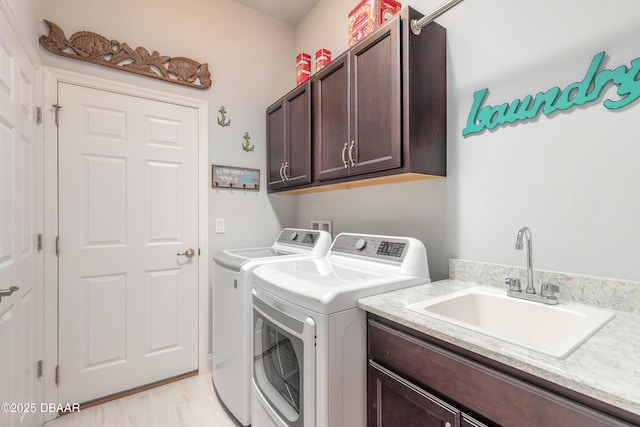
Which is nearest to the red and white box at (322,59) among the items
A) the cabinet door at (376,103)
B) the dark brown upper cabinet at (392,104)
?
the dark brown upper cabinet at (392,104)

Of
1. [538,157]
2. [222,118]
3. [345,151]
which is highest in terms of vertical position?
[222,118]

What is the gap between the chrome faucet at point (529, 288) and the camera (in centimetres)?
108

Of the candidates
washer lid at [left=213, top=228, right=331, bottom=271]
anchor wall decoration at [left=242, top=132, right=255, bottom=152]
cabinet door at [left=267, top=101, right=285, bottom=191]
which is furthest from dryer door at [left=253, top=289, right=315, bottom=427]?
anchor wall decoration at [left=242, top=132, right=255, bottom=152]

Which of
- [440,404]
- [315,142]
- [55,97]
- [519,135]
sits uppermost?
[55,97]

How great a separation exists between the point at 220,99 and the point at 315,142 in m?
1.04

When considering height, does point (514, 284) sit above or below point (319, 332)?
above

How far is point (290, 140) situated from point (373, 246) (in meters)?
1.11

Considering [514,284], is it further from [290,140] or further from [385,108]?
[290,140]

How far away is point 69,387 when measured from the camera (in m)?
1.89

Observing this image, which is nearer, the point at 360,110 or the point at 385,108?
the point at 385,108

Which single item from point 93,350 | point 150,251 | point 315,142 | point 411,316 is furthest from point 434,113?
point 93,350

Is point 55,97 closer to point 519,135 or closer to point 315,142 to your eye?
point 315,142

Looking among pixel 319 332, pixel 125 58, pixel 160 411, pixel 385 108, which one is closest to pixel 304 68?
pixel 385 108

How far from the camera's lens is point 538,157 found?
4.04 ft
